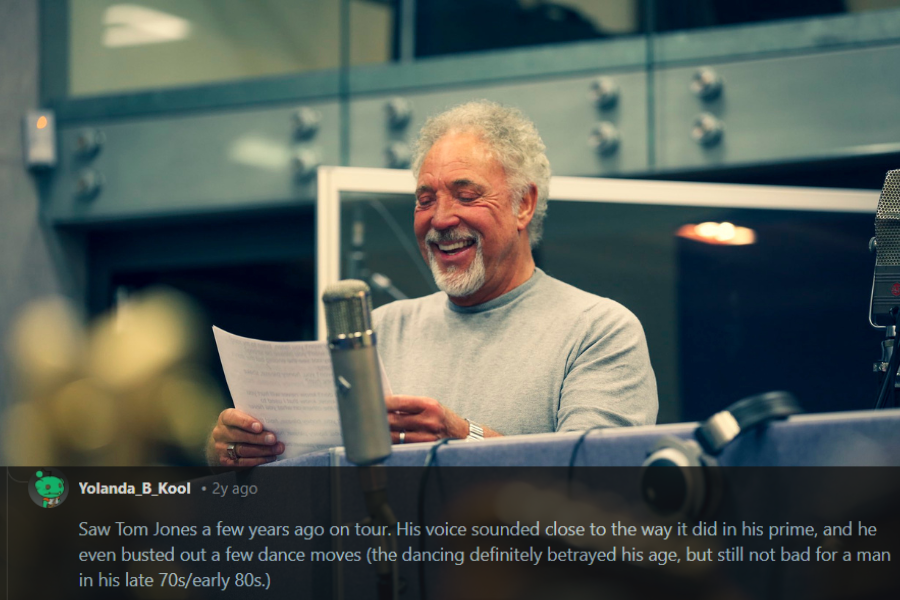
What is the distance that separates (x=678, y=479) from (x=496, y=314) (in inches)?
43.0

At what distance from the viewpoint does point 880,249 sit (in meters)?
1.45

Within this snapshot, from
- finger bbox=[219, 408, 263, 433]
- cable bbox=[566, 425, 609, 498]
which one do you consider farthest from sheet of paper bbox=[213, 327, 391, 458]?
cable bbox=[566, 425, 609, 498]

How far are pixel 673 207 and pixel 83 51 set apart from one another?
357 centimetres

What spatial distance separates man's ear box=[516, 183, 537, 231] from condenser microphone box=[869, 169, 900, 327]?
76 centimetres

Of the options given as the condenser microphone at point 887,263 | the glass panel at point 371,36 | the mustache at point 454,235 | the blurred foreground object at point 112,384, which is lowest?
the blurred foreground object at point 112,384

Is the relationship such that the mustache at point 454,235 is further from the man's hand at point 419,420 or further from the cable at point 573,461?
the cable at point 573,461

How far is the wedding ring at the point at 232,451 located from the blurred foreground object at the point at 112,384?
141 inches

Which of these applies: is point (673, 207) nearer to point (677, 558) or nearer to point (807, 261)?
point (807, 261)

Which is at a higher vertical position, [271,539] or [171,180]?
[171,180]

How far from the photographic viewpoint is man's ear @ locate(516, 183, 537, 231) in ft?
6.51

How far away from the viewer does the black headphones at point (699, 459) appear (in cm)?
84

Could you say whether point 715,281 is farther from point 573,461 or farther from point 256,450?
point 573,461

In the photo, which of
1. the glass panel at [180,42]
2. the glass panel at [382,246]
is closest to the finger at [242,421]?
the glass panel at [382,246]

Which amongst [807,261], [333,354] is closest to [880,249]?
[333,354]
